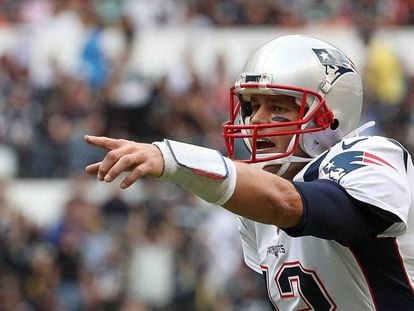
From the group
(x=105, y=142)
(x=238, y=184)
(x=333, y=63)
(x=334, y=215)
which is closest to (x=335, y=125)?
(x=333, y=63)

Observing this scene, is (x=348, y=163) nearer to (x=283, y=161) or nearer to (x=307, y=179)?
(x=307, y=179)

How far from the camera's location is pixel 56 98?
11266mm

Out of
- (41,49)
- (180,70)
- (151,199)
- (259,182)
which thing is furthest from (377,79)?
(259,182)

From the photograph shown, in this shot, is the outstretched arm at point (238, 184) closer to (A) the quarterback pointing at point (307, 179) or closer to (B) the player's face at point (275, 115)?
(A) the quarterback pointing at point (307, 179)

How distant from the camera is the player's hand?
3068 millimetres

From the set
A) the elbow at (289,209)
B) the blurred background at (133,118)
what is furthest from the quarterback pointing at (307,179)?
the blurred background at (133,118)

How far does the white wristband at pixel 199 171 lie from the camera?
10.4ft

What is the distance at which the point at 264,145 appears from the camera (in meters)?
4.00

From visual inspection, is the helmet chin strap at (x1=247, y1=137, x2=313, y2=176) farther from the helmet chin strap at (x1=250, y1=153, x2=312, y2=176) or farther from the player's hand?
the player's hand

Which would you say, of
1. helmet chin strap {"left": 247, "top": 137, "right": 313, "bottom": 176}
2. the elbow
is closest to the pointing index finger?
the elbow

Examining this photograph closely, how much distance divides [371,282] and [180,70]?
26.7 ft

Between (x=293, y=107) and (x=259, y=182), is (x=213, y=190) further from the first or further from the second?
(x=293, y=107)

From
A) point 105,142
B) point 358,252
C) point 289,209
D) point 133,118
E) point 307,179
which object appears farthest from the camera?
point 133,118

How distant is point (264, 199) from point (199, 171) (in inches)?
8.0
